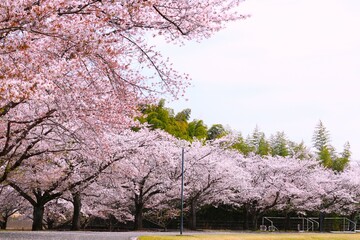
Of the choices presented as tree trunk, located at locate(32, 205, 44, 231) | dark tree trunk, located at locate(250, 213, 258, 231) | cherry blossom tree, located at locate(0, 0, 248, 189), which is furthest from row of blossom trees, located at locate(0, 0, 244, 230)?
dark tree trunk, located at locate(250, 213, 258, 231)

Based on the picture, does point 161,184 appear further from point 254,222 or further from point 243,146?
point 243,146

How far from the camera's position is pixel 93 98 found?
9.29 m

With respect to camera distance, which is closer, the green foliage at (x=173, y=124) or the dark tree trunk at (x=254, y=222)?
the dark tree trunk at (x=254, y=222)

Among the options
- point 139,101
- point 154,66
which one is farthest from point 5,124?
point 154,66

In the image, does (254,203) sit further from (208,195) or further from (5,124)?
(5,124)

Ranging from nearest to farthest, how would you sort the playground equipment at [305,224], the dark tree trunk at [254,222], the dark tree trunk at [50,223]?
the dark tree trunk at [50,223] < the dark tree trunk at [254,222] < the playground equipment at [305,224]

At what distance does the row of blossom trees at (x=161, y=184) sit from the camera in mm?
19453

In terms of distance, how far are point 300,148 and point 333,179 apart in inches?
368

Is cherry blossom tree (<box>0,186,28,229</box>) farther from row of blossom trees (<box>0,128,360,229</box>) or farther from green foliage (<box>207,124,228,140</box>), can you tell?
green foliage (<box>207,124,228,140</box>)

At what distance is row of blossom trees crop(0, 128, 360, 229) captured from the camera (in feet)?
63.8

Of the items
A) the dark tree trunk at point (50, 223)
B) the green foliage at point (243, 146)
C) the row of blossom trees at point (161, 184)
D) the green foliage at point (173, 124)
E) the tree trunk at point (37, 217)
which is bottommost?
the dark tree trunk at point (50, 223)

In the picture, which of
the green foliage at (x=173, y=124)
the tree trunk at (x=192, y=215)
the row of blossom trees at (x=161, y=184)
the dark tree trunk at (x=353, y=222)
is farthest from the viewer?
the green foliage at (x=173, y=124)

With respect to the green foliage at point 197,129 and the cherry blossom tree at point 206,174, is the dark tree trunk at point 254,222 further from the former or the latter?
the green foliage at point 197,129

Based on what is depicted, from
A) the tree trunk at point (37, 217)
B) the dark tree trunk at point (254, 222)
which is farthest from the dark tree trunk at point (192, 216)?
the tree trunk at point (37, 217)
